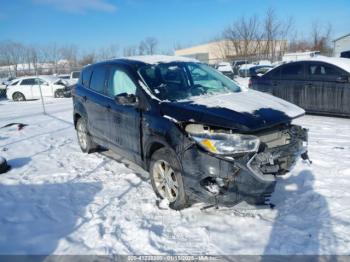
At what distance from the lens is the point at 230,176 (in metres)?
3.28

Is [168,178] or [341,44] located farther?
[341,44]

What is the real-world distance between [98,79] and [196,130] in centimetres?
278

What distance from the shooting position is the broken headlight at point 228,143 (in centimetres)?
331

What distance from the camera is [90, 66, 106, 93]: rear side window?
18.0 ft

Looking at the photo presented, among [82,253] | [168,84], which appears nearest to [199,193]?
[82,253]

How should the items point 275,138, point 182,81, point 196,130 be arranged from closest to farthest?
point 196,130
point 275,138
point 182,81

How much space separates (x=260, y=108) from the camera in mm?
3740

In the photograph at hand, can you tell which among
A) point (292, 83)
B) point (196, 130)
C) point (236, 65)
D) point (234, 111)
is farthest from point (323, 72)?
point (236, 65)

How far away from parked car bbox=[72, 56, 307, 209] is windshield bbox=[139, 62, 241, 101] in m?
0.01

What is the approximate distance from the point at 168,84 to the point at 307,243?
8.28 ft

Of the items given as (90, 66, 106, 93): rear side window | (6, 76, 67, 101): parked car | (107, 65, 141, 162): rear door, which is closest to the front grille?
(107, 65, 141, 162): rear door

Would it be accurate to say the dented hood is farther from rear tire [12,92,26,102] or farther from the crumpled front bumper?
rear tire [12,92,26,102]

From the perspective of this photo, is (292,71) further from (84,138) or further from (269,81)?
(84,138)

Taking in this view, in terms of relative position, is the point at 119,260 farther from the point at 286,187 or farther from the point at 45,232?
the point at 286,187
